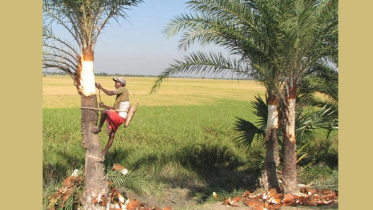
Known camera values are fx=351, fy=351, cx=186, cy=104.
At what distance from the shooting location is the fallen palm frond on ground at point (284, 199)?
295 inches

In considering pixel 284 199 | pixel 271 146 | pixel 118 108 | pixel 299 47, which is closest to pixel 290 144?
pixel 271 146

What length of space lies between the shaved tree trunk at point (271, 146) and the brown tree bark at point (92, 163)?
12.8 ft

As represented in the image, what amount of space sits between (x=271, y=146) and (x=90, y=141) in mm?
4278

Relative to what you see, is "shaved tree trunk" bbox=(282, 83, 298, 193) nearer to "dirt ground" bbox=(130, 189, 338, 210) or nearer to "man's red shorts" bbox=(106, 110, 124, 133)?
"dirt ground" bbox=(130, 189, 338, 210)

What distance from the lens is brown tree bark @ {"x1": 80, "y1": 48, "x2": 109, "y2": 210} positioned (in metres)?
6.68

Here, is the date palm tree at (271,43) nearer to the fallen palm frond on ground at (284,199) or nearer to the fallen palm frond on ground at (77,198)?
the fallen palm frond on ground at (284,199)

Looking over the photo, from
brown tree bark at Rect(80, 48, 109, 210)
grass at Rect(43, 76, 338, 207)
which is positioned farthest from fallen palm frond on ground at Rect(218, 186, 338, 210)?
brown tree bark at Rect(80, 48, 109, 210)

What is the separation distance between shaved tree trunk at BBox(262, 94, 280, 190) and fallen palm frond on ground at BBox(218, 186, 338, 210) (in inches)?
15.5

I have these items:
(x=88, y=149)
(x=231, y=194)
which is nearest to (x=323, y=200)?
(x=231, y=194)

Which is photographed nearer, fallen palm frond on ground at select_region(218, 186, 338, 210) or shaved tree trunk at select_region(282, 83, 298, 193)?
fallen palm frond on ground at select_region(218, 186, 338, 210)

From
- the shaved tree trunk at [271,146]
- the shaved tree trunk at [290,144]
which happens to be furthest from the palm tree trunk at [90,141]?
the shaved tree trunk at [290,144]

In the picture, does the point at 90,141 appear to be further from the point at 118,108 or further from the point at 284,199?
the point at 284,199

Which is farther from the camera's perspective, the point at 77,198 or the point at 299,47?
the point at 299,47

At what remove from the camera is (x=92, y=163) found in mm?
6801
